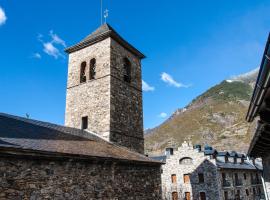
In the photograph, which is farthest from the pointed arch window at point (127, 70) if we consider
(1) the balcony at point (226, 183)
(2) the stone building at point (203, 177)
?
(1) the balcony at point (226, 183)

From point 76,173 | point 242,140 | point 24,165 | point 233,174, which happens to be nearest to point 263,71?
point 24,165

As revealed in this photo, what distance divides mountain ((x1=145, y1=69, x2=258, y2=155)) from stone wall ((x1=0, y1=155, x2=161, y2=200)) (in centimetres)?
5764

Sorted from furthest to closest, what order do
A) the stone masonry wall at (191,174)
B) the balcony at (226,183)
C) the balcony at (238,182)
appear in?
the balcony at (238,182) → the balcony at (226,183) → the stone masonry wall at (191,174)

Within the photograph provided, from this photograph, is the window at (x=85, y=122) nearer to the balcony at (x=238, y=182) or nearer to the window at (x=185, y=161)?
the window at (x=185, y=161)

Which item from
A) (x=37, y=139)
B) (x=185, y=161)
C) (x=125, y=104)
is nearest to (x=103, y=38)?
(x=125, y=104)

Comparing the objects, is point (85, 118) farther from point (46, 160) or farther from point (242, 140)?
point (242, 140)

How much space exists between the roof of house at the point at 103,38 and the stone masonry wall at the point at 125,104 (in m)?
0.31

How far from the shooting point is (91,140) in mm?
12688

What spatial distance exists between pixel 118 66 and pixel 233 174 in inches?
737

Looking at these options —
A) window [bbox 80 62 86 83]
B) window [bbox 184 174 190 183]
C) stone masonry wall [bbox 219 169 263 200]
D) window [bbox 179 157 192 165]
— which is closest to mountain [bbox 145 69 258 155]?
stone masonry wall [bbox 219 169 263 200]

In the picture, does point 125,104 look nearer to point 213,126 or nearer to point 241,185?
point 241,185

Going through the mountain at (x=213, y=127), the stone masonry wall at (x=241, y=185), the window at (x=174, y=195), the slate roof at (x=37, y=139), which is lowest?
the window at (x=174, y=195)

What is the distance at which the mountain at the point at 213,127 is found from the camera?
74106mm

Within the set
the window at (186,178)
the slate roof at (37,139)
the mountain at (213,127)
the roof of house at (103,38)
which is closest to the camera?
the slate roof at (37,139)
